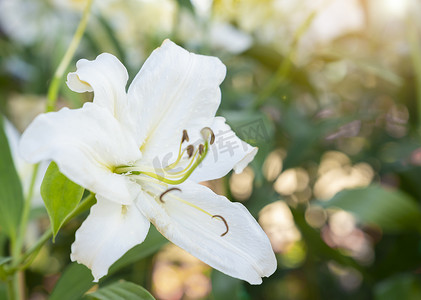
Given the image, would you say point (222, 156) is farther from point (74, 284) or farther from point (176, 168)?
point (74, 284)

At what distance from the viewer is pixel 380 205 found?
1.71 feet

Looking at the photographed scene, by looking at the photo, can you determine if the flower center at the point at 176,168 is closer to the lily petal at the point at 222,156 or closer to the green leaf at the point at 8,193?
the lily petal at the point at 222,156

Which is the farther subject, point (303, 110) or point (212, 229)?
point (303, 110)

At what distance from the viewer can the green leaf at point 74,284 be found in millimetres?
305

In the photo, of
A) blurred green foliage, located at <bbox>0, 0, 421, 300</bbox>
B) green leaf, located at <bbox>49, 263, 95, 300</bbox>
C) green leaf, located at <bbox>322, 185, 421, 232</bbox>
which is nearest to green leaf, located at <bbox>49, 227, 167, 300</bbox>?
green leaf, located at <bbox>49, 263, 95, 300</bbox>

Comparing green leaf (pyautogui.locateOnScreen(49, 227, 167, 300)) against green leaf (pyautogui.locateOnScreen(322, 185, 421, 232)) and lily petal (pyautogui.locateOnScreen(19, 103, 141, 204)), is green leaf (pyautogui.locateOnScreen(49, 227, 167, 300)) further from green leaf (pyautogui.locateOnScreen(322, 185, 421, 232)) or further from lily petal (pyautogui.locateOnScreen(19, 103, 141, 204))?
green leaf (pyautogui.locateOnScreen(322, 185, 421, 232))

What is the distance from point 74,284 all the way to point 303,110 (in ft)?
2.24

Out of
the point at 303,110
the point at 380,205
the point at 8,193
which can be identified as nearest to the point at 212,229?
the point at 8,193

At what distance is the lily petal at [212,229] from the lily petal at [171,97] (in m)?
0.03

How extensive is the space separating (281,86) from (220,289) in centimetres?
38

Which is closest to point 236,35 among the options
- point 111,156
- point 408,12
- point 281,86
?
point 281,86

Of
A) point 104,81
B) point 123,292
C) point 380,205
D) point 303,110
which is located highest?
point 104,81

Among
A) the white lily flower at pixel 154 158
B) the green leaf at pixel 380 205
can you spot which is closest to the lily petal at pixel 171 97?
the white lily flower at pixel 154 158

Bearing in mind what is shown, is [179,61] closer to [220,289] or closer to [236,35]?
[220,289]
